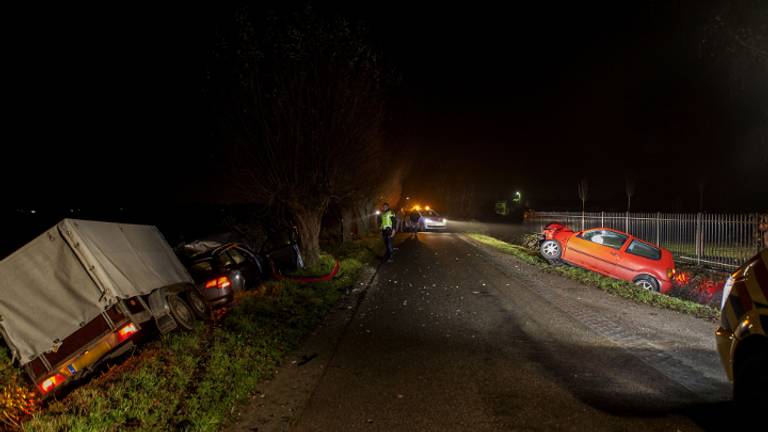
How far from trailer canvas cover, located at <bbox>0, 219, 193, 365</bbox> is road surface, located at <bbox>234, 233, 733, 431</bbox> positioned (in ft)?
8.73

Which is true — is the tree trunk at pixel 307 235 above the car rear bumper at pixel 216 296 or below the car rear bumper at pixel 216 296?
above

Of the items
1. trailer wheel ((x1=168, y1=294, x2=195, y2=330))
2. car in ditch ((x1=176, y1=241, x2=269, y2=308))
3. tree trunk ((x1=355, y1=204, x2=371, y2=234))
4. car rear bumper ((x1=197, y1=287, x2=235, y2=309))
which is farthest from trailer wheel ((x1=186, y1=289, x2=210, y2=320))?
tree trunk ((x1=355, y1=204, x2=371, y2=234))

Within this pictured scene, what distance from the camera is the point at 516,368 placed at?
17.3 feet

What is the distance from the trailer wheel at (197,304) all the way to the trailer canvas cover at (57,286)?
55.9 inches

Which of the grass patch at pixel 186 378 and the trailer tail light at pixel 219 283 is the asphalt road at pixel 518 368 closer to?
the grass patch at pixel 186 378

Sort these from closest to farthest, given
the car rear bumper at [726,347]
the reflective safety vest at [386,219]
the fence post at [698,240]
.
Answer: the car rear bumper at [726,347], the fence post at [698,240], the reflective safety vest at [386,219]

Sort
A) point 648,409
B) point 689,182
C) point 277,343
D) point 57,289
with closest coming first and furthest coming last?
point 648,409 → point 57,289 → point 277,343 → point 689,182

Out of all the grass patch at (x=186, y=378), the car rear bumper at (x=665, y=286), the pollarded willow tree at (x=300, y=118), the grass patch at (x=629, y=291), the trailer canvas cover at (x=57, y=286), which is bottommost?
the car rear bumper at (x=665, y=286)

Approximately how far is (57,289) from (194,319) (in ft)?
6.66

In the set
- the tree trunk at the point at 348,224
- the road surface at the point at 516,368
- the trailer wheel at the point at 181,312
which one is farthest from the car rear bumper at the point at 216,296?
the tree trunk at the point at 348,224

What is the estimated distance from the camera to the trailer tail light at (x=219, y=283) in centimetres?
817

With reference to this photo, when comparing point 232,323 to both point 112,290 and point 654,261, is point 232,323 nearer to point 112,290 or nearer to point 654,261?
point 112,290


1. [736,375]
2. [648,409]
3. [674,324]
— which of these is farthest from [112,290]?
[674,324]

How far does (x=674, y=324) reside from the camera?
730 centimetres
